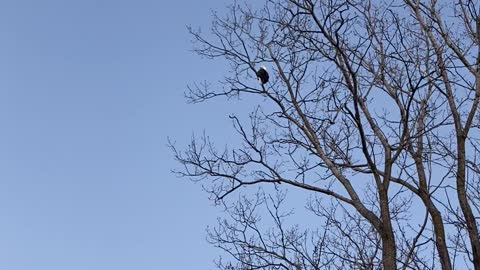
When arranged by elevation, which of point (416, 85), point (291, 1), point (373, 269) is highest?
point (291, 1)

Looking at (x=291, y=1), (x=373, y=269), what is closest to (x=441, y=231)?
(x=373, y=269)

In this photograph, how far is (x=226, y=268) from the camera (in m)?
9.75

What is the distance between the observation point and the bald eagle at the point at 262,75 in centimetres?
873

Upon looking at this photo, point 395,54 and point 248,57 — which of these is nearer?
point 395,54

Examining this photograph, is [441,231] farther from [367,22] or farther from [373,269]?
[367,22]

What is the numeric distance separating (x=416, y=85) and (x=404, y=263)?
2.36 m

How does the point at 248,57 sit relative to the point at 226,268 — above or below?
above

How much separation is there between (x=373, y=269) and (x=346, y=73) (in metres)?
2.51

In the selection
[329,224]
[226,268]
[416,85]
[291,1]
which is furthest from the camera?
[329,224]

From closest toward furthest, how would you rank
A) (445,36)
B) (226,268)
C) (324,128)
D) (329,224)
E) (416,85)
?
(416,85)
(324,128)
(445,36)
(226,268)
(329,224)

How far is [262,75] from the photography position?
8.75 metres

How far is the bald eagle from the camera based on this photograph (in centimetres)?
873

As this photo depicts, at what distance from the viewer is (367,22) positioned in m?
8.96

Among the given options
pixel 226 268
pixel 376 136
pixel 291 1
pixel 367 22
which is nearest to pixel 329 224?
pixel 226 268
